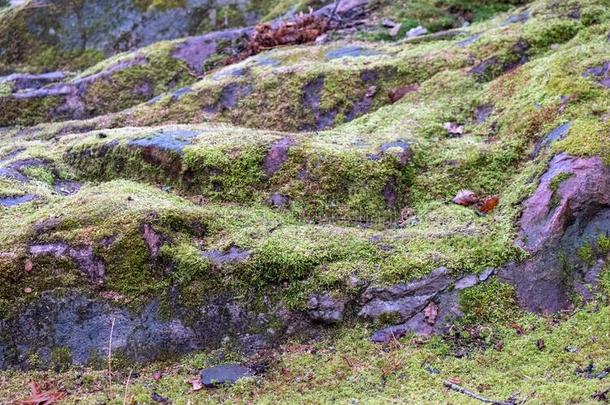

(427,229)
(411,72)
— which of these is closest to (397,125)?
(411,72)

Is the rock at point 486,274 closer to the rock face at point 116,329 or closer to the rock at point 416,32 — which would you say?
the rock face at point 116,329

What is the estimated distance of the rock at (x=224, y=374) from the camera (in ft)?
15.6

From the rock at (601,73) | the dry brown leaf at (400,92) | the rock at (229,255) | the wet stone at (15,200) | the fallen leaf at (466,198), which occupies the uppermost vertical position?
the wet stone at (15,200)

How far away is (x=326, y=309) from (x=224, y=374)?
1019 mm

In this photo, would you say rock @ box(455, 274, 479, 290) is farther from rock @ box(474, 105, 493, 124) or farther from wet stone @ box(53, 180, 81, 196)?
wet stone @ box(53, 180, 81, 196)

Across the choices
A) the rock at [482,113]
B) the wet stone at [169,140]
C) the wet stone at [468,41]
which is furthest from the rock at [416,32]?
the wet stone at [169,140]

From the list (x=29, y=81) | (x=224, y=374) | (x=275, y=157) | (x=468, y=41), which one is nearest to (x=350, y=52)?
(x=468, y=41)

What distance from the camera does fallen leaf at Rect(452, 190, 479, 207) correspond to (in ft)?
20.3

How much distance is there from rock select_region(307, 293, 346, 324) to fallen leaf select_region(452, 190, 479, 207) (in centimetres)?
185

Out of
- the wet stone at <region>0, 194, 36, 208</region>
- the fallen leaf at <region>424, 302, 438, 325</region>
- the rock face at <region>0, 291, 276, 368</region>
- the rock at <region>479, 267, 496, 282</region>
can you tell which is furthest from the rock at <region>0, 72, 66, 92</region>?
the rock at <region>479, 267, 496, 282</region>

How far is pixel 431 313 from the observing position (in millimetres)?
5094

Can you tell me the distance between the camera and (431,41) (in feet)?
32.4

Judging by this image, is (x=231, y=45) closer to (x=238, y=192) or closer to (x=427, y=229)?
(x=238, y=192)

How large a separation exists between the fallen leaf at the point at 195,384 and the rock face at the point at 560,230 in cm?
273
